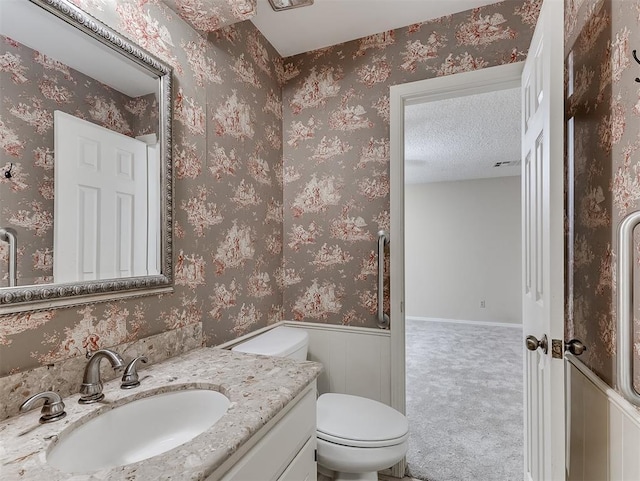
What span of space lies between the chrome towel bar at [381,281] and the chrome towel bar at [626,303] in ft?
3.49

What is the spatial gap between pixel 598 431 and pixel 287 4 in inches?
79.9

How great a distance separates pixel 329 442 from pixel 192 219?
1063 millimetres

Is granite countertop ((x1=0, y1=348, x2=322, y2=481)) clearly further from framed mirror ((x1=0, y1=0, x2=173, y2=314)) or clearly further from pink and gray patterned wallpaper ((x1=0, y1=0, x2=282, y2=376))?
framed mirror ((x1=0, y1=0, x2=173, y2=314))

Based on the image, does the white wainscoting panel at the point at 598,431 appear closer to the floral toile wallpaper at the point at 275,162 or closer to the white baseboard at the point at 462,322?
the floral toile wallpaper at the point at 275,162

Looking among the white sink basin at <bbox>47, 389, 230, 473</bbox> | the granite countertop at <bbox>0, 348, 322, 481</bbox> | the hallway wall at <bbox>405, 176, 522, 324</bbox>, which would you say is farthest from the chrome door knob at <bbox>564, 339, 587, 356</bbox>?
the hallway wall at <bbox>405, 176, 522, 324</bbox>

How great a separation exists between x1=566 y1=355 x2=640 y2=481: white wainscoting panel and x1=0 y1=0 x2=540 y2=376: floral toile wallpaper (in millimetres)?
931

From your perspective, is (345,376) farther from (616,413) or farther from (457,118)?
(457,118)

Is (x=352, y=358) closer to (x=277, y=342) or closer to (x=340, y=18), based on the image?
(x=277, y=342)

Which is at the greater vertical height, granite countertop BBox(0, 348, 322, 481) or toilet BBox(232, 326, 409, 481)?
granite countertop BBox(0, 348, 322, 481)

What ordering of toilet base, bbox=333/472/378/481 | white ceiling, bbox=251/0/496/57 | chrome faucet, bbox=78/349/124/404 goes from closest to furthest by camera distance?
chrome faucet, bbox=78/349/124/404
toilet base, bbox=333/472/378/481
white ceiling, bbox=251/0/496/57

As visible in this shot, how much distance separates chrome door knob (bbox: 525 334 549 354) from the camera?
107 centimetres

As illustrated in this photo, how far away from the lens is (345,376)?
1929mm

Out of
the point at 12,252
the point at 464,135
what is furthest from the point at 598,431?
the point at 464,135

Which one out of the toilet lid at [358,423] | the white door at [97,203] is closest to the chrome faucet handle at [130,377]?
the white door at [97,203]
